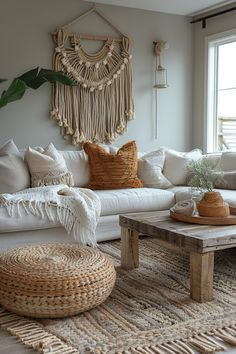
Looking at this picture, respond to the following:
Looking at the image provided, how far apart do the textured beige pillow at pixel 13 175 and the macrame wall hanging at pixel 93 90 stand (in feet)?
3.64

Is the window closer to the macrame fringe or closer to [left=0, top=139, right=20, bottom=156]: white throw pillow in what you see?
[left=0, top=139, right=20, bottom=156]: white throw pillow

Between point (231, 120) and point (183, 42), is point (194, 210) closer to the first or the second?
point (231, 120)

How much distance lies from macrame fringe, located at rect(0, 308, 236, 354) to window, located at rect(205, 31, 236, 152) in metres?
3.53

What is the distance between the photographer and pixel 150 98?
17.7 feet

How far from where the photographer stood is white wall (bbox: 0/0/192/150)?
15.0ft

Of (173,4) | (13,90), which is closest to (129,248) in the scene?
(13,90)

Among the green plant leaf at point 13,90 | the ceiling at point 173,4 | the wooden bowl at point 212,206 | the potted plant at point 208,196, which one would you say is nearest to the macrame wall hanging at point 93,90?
the ceiling at point 173,4

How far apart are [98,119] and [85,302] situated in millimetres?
3038

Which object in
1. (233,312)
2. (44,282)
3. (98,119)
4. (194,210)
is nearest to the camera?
(44,282)

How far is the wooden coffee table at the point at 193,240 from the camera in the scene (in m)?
2.44

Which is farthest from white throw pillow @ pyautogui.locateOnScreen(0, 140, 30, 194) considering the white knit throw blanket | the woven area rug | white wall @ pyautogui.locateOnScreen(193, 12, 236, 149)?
white wall @ pyautogui.locateOnScreen(193, 12, 236, 149)

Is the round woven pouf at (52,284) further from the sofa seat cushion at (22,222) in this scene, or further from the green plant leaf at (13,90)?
the green plant leaf at (13,90)

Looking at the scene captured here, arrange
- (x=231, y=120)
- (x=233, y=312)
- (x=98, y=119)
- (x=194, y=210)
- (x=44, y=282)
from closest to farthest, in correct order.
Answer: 1. (x=44, y=282)
2. (x=233, y=312)
3. (x=194, y=210)
4. (x=98, y=119)
5. (x=231, y=120)

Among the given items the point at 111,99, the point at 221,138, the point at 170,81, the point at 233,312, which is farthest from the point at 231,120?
the point at 233,312
